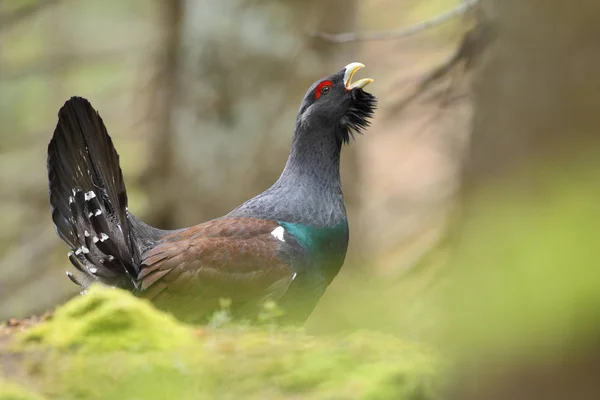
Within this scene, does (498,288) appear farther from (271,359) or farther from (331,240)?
(331,240)

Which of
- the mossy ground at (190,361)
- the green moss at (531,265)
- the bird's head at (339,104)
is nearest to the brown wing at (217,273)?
the bird's head at (339,104)

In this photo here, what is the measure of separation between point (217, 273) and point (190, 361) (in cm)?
214

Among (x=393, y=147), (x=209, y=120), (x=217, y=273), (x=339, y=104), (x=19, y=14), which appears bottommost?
(x=217, y=273)

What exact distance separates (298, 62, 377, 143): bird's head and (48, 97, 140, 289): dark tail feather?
1484mm

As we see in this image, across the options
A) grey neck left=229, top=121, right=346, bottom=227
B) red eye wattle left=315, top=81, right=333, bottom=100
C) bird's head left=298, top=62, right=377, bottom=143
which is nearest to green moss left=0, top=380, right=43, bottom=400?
grey neck left=229, top=121, right=346, bottom=227

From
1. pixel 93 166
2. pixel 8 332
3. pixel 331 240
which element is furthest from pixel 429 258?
pixel 8 332

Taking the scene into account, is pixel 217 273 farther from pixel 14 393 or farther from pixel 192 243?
pixel 14 393

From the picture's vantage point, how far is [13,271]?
975cm

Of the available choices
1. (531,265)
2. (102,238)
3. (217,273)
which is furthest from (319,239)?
(531,265)

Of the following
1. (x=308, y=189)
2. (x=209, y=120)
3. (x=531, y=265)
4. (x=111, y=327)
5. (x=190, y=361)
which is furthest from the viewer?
(x=209, y=120)

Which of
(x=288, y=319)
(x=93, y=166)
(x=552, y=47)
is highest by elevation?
(x=93, y=166)

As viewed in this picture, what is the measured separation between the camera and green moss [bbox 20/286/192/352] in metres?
3.05

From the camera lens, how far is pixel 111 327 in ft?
10.2

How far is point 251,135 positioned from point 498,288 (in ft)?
22.8
